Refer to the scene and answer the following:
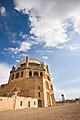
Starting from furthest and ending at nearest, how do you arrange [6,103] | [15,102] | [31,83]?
[31,83] → [15,102] → [6,103]

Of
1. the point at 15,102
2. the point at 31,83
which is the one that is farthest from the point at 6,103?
the point at 31,83

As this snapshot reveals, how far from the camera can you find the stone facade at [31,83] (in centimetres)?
4981

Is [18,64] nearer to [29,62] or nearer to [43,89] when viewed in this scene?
[29,62]

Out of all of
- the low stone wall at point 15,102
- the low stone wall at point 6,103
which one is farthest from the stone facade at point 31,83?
the low stone wall at point 6,103

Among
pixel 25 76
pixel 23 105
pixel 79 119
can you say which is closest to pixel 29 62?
pixel 25 76

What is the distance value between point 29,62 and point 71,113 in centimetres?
3992

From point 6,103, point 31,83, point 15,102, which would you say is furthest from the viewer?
point 31,83

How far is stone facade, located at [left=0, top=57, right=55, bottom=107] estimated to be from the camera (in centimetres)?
4981

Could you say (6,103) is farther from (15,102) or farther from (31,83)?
(31,83)

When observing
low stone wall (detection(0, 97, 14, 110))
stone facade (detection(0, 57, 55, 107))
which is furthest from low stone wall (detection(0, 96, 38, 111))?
stone facade (detection(0, 57, 55, 107))

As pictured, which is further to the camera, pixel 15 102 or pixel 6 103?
pixel 15 102

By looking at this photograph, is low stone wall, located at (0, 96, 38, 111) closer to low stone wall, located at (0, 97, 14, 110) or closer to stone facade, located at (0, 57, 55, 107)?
low stone wall, located at (0, 97, 14, 110)

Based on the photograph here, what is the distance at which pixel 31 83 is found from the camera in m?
51.2

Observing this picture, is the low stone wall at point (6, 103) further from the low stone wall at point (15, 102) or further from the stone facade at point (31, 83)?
the stone facade at point (31, 83)
